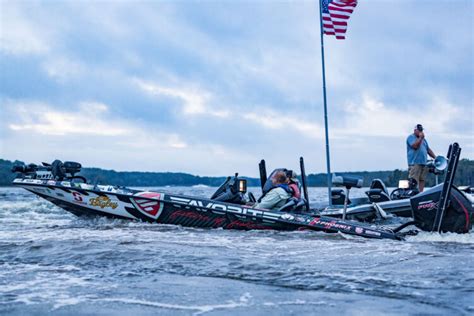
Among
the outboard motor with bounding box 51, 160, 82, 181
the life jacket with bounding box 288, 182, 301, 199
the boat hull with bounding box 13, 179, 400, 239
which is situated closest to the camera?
the boat hull with bounding box 13, 179, 400, 239

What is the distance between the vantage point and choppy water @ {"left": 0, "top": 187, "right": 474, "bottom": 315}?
451cm

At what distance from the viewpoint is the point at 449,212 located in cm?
880

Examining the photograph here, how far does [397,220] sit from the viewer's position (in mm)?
14023

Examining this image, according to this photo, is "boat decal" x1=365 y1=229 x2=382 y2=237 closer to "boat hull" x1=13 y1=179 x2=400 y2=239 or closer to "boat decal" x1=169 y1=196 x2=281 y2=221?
"boat hull" x1=13 y1=179 x2=400 y2=239

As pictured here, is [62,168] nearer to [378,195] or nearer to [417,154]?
[378,195]

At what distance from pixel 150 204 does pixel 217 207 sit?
59.7 inches

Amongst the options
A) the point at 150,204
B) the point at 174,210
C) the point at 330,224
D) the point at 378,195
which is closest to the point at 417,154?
the point at 378,195

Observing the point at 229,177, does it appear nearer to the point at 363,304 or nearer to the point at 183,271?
the point at 183,271

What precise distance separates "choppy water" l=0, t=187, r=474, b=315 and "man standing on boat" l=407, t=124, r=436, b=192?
5.62m

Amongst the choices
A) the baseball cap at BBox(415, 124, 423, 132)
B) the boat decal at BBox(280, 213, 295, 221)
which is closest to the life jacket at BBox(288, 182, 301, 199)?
the boat decal at BBox(280, 213, 295, 221)

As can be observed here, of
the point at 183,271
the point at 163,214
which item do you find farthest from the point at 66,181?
the point at 183,271

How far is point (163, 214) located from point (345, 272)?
597 centimetres

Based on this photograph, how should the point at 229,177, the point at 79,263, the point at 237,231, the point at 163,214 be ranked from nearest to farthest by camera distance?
1. the point at 79,263
2. the point at 237,231
3. the point at 163,214
4. the point at 229,177

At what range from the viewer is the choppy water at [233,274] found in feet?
14.8
